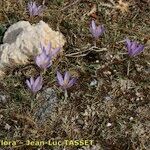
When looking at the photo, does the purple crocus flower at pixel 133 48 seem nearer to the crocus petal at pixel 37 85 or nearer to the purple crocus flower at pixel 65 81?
the purple crocus flower at pixel 65 81

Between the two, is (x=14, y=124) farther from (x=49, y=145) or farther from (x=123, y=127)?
(x=123, y=127)

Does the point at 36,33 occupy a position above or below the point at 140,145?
above

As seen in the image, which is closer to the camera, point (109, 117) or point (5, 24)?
point (109, 117)

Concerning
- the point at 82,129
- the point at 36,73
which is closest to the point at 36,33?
the point at 36,73

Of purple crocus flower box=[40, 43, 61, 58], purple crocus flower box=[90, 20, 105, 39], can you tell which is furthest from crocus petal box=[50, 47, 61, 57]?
purple crocus flower box=[90, 20, 105, 39]

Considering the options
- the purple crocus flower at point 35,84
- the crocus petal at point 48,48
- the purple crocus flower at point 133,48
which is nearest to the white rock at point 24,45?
the crocus petal at point 48,48

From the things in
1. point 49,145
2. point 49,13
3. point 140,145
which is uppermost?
point 49,13

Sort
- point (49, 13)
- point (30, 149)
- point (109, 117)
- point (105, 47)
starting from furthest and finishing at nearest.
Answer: point (49, 13) → point (105, 47) → point (109, 117) → point (30, 149)
